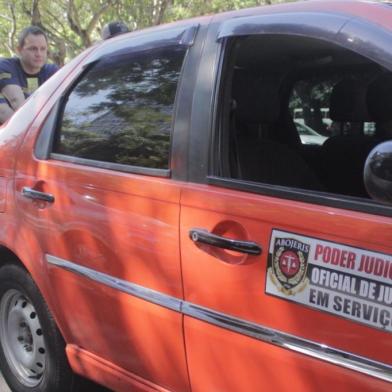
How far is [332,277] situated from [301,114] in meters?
2.13

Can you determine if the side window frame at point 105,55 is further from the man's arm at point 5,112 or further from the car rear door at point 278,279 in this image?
the man's arm at point 5,112

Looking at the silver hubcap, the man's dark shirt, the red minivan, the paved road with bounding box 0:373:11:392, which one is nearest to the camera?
the red minivan

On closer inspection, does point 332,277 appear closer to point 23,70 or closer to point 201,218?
point 201,218

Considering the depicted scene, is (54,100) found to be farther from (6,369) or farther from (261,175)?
(6,369)

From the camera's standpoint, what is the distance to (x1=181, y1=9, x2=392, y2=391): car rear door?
152 cm

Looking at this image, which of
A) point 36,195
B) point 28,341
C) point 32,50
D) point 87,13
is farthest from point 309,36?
point 87,13

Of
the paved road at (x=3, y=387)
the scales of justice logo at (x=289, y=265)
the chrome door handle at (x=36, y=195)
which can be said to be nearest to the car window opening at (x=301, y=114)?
the scales of justice logo at (x=289, y=265)

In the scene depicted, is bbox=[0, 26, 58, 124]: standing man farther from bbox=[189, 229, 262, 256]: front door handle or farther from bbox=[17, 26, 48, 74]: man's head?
bbox=[189, 229, 262, 256]: front door handle

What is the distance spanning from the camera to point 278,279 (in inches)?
66.8

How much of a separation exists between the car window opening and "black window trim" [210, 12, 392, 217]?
38 mm

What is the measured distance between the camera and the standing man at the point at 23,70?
4.50 metres

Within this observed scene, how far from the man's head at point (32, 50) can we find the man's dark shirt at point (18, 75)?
5 cm

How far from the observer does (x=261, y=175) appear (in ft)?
7.81

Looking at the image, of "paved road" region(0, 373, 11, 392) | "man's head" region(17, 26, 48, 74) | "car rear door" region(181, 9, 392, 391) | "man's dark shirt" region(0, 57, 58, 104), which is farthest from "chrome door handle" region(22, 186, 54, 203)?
"man's head" region(17, 26, 48, 74)
